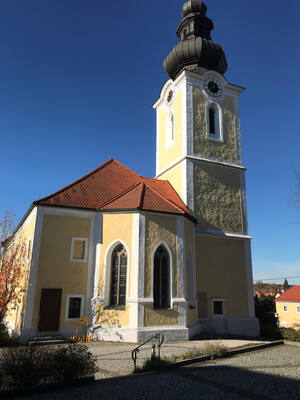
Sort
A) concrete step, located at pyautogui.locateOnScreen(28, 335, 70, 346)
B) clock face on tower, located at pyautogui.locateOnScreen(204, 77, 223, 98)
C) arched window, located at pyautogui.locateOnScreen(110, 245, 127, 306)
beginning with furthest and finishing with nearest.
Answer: clock face on tower, located at pyautogui.locateOnScreen(204, 77, 223, 98) < arched window, located at pyautogui.locateOnScreen(110, 245, 127, 306) < concrete step, located at pyautogui.locateOnScreen(28, 335, 70, 346)

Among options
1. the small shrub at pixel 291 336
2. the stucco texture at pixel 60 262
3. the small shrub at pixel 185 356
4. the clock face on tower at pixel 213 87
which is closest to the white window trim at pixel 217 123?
the clock face on tower at pixel 213 87

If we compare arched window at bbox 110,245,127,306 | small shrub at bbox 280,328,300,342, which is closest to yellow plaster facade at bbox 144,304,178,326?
arched window at bbox 110,245,127,306

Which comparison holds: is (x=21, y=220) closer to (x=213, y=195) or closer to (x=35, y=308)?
(x=35, y=308)

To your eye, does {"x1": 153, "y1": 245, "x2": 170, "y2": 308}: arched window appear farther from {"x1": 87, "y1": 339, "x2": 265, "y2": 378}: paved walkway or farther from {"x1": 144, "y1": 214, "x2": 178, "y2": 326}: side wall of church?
{"x1": 87, "y1": 339, "x2": 265, "y2": 378}: paved walkway

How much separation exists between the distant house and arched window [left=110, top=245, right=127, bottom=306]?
1398 inches

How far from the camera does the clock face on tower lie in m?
21.0

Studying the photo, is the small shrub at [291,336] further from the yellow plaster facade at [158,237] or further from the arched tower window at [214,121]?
the arched tower window at [214,121]

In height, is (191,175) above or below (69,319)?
above

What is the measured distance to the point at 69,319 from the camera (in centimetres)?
1398

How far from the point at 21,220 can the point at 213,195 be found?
11520 millimetres

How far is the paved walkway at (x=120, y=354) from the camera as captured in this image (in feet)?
27.4

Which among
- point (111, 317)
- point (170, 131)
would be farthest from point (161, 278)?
point (170, 131)

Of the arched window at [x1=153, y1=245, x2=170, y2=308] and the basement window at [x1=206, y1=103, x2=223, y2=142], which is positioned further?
the basement window at [x1=206, y1=103, x2=223, y2=142]

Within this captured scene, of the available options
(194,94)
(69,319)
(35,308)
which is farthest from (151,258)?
(194,94)
